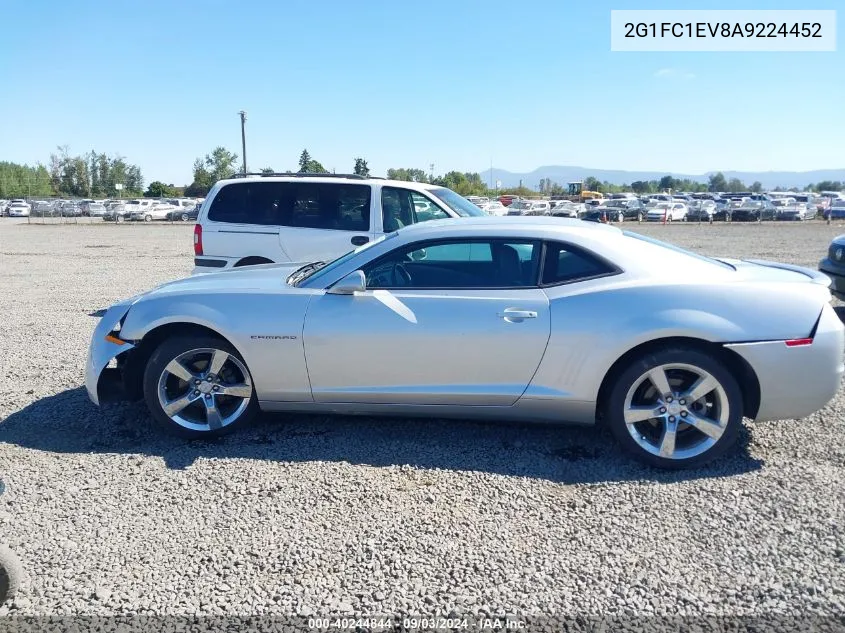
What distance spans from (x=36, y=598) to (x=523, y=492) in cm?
236

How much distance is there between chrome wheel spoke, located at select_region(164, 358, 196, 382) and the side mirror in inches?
42.9

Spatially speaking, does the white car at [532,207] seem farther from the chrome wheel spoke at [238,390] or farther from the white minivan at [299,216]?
the chrome wheel spoke at [238,390]

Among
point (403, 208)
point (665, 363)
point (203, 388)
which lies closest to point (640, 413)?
point (665, 363)

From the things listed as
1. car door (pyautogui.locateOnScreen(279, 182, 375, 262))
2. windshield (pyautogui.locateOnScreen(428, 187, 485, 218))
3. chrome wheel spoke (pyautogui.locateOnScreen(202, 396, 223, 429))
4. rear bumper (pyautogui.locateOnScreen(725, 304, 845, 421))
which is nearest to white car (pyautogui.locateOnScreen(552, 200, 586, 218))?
windshield (pyautogui.locateOnScreen(428, 187, 485, 218))

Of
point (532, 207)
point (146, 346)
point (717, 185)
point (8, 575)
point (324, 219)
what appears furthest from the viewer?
point (717, 185)

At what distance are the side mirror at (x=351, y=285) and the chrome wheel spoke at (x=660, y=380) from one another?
1809 mm

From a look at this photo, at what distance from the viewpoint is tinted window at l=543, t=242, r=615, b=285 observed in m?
4.02

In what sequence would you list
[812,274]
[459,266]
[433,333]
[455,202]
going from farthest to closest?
[455,202], [459,266], [812,274], [433,333]

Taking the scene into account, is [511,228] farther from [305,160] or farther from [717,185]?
[717,185]

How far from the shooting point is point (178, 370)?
4301mm

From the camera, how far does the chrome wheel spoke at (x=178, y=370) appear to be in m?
4.30

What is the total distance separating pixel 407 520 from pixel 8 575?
5.67 ft

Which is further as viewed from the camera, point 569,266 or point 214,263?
point 214,263

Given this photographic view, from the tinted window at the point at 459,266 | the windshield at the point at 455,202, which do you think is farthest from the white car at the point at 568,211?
the tinted window at the point at 459,266
